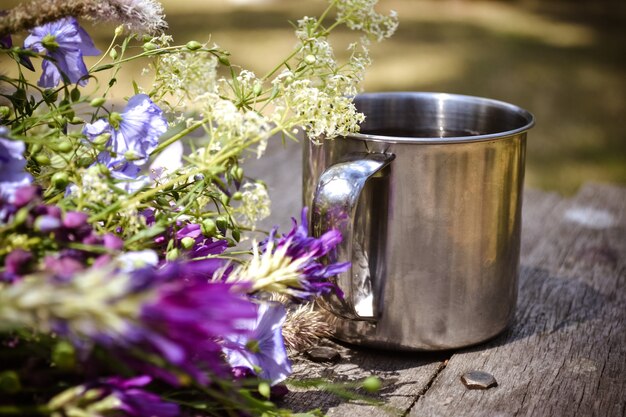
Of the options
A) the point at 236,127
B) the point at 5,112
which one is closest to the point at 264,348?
the point at 236,127

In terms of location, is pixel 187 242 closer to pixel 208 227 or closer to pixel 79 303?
pixel 208 227

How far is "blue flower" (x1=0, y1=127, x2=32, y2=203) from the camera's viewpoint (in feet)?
1.67

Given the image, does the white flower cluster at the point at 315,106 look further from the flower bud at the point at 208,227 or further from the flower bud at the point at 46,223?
the flower bud at the point at 46,223

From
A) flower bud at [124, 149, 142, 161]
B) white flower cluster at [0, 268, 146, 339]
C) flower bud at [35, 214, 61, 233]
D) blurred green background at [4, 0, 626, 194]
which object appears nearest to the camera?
white flower cluster at [0, 268, 146, 339]

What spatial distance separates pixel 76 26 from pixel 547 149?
7.72 ft

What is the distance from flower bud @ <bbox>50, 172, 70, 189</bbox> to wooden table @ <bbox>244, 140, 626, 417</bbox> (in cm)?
27

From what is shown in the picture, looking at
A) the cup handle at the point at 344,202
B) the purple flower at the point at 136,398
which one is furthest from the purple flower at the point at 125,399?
the cup handle at the point at 344,202

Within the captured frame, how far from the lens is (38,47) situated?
2.17ft

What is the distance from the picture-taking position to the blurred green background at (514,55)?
111 inches

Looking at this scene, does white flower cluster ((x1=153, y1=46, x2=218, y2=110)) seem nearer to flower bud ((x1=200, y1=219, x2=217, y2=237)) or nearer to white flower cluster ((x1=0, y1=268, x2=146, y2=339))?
flower bud ((x1=200, y1=219, x2=217, y2=237))

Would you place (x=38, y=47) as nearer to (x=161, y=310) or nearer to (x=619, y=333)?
(x=161, y=310)

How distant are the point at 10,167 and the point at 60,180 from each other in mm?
48

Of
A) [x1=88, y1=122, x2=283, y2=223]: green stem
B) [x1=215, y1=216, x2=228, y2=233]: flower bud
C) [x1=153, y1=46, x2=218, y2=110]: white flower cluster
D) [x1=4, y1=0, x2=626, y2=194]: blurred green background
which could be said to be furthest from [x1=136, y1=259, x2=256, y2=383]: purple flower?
[x1=4, y1=0, x2=626, y2=194]: blurred green background

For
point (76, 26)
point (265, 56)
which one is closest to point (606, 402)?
point (76, 26)
